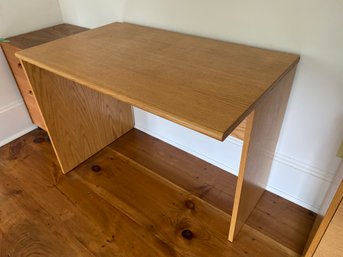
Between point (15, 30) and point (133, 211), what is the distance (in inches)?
57.3

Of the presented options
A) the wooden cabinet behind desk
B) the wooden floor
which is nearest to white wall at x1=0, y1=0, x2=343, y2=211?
the wooden floor

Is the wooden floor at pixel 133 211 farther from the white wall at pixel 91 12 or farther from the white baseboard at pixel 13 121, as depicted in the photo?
the white wall at pixel 91 12

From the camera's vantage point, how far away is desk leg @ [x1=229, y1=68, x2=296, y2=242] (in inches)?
37.2

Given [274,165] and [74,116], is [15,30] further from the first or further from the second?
[274,165]

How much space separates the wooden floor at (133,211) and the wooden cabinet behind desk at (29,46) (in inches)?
13.9

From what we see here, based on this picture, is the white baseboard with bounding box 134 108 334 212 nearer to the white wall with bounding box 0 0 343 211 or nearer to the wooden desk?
the white wall with bounding box 0 0 343 211

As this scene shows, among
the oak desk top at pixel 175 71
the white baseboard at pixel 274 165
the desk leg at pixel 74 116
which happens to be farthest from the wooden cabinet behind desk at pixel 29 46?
the white baseboard at pixel 274 165

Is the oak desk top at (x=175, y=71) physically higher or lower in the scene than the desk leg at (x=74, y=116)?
higher

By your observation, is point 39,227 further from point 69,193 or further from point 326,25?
point 326,25

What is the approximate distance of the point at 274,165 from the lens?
4.73 feet

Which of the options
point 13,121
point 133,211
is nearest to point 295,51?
point 133,211

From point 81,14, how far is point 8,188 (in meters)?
1.23

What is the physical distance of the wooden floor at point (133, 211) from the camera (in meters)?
1.28

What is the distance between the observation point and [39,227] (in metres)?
1.39
